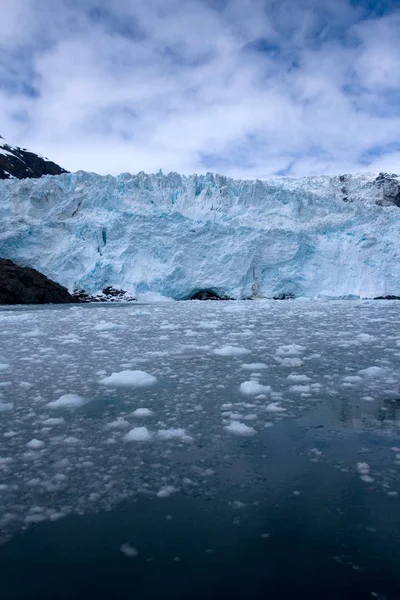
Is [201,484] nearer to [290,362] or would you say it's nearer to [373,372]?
[373,372]

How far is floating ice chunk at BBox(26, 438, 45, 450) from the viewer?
7.53ft

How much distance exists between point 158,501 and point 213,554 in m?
0.39

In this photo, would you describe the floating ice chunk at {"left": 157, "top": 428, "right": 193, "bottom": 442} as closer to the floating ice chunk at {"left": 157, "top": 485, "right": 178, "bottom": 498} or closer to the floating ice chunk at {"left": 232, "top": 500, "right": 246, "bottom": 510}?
the floating ice chunk at {"left": 157, "top": 485, "right": 178, "bottom": 498}

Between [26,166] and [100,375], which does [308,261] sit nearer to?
[100,375]

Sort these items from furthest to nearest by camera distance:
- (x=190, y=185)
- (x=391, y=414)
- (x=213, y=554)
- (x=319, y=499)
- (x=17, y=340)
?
(x=190, y=185)
(x=17, y=340)
(x=391, y=414)
(x=319, y=499)
(x=213, y=554)

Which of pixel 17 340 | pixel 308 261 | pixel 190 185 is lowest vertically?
pixel 17 340

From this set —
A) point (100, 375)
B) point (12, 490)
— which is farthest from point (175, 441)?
point (100, 375)

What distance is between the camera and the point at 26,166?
2344 inches

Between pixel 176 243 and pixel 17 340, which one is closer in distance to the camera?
pixel 17 340

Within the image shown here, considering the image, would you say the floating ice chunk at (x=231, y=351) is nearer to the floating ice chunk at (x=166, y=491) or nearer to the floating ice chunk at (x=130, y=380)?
the floating ice chunk at (x=130, y=380)

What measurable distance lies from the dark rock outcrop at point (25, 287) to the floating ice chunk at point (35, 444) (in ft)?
62.1

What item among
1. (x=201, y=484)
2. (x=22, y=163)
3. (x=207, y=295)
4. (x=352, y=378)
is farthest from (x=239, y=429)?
(x=22, y=163)

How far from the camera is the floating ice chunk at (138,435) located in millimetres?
2408

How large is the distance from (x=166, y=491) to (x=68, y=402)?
1440 millimetres
